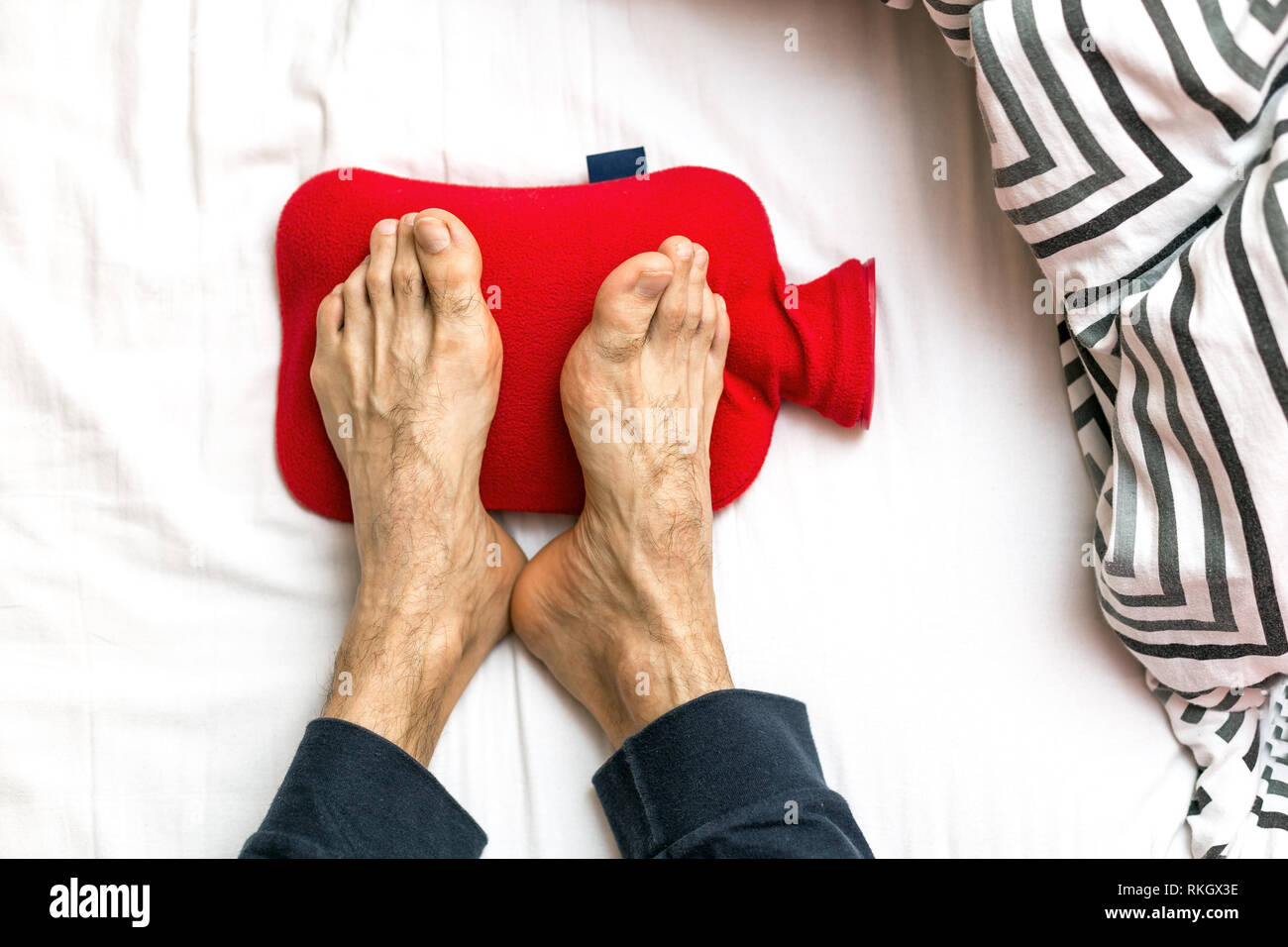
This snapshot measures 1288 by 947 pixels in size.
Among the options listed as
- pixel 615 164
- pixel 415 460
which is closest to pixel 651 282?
pixel 615 164

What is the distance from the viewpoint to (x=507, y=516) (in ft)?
3.17

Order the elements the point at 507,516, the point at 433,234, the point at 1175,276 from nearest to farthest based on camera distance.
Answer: the point at 1175,276 < the point at 433,234 < the point at 507,516

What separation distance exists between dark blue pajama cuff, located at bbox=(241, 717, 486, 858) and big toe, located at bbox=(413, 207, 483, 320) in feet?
1.21

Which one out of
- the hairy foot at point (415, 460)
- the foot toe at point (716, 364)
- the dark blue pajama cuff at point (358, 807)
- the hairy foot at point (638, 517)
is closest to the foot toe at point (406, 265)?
the hairy foot at point (415, 460)

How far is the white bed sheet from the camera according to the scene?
34.7 inches

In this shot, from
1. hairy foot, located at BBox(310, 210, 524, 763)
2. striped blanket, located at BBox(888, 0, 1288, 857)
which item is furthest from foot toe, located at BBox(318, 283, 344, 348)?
striped blanket, located at BBox(888, 0, 1288, 857)

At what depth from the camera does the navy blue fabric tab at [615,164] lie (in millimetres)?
930

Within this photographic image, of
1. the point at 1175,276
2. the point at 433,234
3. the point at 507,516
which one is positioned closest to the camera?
the point at 1175,276

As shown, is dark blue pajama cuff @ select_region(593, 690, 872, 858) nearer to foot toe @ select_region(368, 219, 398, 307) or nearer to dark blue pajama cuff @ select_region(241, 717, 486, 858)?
dark blue pajama cuff @ select_region(241, 717, 486, 858)

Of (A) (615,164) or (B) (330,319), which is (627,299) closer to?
(A) (615,164)

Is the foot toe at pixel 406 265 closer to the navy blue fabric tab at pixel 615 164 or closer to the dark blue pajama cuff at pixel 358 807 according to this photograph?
the navy blue fabric tab at pixel 615 164

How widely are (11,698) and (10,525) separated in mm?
154

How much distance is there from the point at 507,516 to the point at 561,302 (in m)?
0.22

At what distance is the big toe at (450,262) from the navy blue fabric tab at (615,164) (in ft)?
0.45
